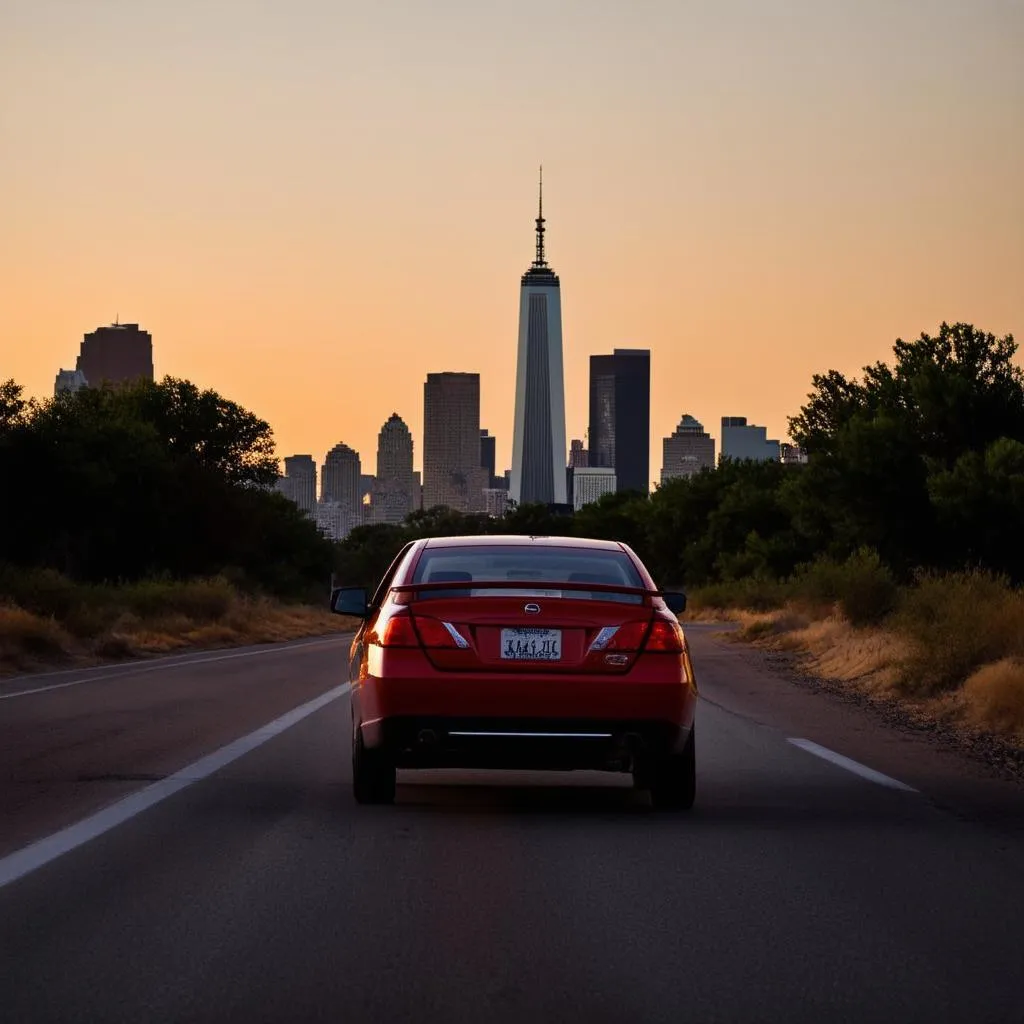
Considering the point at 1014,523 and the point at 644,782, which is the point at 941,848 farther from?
the point at 1014,523

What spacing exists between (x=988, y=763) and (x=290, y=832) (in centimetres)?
618

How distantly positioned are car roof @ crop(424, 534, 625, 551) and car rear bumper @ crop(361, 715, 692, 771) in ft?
5.05

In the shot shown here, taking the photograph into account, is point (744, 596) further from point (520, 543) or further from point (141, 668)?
point (520, 543)

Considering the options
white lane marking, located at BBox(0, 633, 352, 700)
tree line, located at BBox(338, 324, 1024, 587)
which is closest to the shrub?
white lane marking, located at BBox(0, 633, 352, 700)

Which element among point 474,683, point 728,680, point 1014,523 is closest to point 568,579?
point 474,683

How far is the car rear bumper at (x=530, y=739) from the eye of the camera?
9.91m

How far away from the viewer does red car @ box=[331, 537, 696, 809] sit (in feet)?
32.6

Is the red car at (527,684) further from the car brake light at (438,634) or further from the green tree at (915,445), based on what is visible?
the green tree at (915,445)

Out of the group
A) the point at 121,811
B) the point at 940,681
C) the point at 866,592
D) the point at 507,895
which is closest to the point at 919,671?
the point at 940,681

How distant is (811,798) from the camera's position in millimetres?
11086

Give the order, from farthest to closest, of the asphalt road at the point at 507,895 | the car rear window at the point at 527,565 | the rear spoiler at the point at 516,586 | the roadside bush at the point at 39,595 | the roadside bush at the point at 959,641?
1. the roadside bush at the point at 39,595
2. the roadside bush at the point at 959,641
3. the car rear window at the point at 527,565
4. the rear spoiler at the point at 516,586
5. the asphalt road at the point at 507,895

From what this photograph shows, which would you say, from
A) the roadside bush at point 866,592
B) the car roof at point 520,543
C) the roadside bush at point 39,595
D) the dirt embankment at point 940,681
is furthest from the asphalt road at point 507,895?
the roadside bush at point 39,595

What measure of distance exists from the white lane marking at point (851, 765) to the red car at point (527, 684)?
2086 millimetres

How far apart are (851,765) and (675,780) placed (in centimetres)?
321
